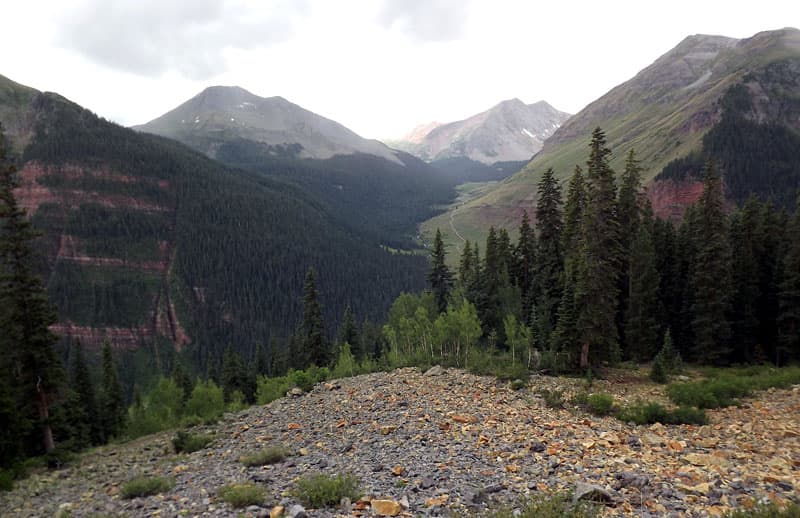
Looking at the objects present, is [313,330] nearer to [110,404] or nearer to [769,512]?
[110,404]

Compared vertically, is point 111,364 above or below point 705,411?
below

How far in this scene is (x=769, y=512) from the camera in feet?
28.8

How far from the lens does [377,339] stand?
86.1 m

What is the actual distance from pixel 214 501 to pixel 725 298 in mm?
43737

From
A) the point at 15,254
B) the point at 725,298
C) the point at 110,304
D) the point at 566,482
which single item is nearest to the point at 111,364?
the point at 15,254

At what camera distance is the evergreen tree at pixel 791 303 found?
117 ft

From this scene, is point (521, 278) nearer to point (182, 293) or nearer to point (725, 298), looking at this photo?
point (725, 298)

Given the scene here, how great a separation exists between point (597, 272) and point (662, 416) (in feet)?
45.0

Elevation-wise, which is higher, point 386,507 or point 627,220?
point 627,220

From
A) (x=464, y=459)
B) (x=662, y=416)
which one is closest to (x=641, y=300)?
(x=662, y=416)

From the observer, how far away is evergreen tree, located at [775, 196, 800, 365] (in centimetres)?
3572

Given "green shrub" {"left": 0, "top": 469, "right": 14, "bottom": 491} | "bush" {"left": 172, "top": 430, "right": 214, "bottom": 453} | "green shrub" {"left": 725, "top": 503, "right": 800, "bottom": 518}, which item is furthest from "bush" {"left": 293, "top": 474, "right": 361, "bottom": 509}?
"green shrub" {"left": 0, "top": 469, "right": 14, "bottom": 491}

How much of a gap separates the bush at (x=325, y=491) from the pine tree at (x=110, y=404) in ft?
175

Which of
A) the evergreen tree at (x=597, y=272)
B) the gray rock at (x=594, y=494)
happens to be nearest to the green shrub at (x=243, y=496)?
the gray rock at (x=594, y=494)
